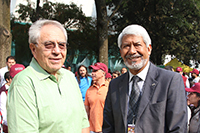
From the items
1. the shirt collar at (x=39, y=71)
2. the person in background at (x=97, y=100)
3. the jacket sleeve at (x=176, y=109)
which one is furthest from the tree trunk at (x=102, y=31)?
the shirt collar at (x=39, y=71)

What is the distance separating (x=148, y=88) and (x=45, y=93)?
105 centimetres

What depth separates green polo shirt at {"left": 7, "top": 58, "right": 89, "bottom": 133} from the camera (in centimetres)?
172

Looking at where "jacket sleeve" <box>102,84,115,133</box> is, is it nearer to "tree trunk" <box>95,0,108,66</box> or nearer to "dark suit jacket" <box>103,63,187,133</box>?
"dark suit jacket" <box>103,63,187,133</box>

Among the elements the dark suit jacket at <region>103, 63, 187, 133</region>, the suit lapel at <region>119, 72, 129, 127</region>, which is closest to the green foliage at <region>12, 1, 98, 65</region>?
the suit lapel at <region>119, 72, 129, 127</region>

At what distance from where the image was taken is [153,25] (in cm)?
1714

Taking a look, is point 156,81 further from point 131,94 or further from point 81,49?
point 81,49

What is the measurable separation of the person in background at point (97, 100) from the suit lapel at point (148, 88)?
2601mm

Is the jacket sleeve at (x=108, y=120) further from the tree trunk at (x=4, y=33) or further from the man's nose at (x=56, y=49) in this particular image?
the tree trunk at (x=4, y=33)

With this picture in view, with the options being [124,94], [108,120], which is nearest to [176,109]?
[124,94]

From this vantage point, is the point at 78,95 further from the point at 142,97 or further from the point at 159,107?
the point at 159,107

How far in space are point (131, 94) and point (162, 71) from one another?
0.41 m

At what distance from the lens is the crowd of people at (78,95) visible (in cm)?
177

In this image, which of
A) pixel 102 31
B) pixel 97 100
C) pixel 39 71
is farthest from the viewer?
pixel 102 31

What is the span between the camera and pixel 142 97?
90.3 inches
